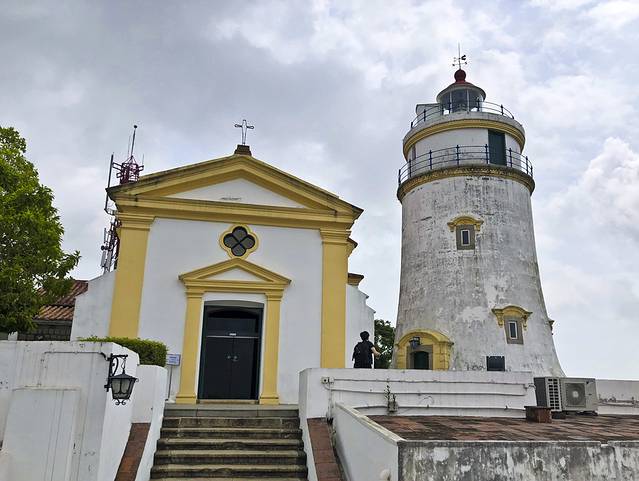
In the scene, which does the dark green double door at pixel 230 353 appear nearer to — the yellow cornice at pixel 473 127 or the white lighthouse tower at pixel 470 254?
the white lighthouse tower at pixel 470 254

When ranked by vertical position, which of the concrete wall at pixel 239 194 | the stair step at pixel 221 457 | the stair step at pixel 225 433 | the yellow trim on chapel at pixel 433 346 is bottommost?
the stair step at pixel 221 457

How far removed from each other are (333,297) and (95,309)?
231 inches

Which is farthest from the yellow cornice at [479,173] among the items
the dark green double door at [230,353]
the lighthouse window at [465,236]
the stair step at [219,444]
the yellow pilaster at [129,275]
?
the stair step at [219,444]

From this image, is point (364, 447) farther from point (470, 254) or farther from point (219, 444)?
point (470, 254)

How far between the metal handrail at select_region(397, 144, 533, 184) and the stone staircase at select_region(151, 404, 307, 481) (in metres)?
14.4

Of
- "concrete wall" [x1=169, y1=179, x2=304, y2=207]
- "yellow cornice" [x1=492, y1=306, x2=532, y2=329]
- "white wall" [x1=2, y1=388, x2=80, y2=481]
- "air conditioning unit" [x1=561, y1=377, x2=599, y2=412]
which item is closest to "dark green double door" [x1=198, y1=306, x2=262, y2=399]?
"concrete wall" [x1=169, y1=179, x2=304, y2=207]

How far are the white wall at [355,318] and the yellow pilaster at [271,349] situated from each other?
182 cm

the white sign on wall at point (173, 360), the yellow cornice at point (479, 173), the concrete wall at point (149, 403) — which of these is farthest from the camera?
the yellow cornice at point (479, 173)

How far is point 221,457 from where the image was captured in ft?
29.2

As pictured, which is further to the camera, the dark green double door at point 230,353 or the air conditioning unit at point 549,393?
the dark green double door at point 230,353

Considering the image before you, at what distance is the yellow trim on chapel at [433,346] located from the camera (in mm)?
19875

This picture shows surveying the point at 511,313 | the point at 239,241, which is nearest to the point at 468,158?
the point at 511,313

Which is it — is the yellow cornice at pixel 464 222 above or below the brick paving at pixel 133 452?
above

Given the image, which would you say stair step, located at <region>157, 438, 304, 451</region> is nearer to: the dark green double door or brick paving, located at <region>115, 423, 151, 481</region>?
brick paving, located at <region>115, 423, 151, 481</region>
